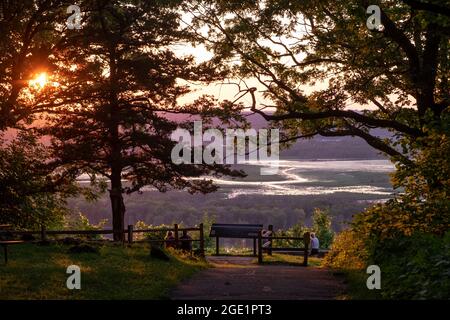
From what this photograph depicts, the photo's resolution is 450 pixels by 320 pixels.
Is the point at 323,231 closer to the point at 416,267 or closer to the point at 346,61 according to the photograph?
the point at 346,61

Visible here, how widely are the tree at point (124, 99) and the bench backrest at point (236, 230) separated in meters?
4.28

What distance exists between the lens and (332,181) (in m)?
192

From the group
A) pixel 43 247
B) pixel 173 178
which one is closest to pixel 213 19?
pixel 173 178

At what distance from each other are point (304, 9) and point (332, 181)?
6920 inches

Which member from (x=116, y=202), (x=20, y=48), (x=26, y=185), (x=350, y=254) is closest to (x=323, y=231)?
(x=116, y=202)

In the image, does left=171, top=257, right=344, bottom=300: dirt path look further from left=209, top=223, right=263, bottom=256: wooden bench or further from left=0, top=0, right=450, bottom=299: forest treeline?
left=209, top=223, right=263, bottom=256: wooden bench

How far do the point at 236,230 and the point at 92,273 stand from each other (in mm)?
17871

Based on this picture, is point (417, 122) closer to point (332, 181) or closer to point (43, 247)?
point (43, 247)

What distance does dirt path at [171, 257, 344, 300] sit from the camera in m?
12.1

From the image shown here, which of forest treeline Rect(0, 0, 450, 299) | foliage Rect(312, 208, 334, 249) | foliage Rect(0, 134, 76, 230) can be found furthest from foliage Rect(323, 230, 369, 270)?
foliage Rect(312, 208, 334, 249)

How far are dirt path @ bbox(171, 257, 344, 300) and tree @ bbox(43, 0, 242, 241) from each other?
408 inches

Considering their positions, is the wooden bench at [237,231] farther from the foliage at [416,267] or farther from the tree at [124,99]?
the foliage at [416,267]

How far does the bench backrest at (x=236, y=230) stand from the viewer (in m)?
30.7

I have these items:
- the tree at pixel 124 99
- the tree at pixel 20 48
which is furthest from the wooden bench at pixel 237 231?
the tree at pixel 20 48
